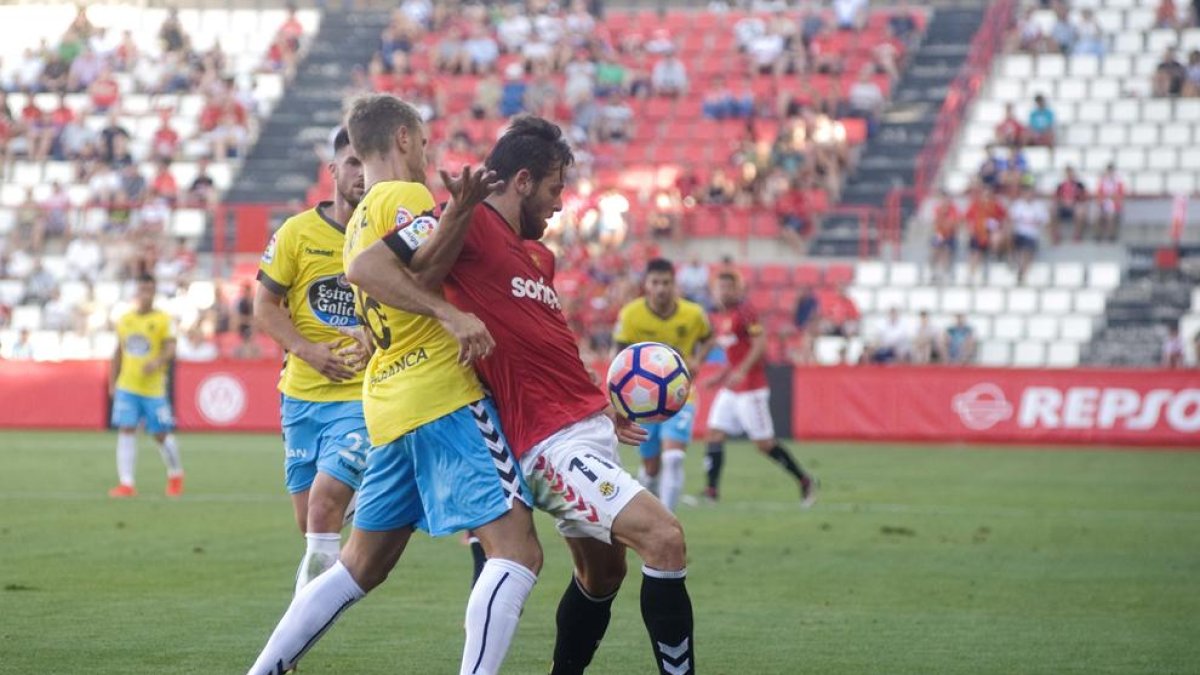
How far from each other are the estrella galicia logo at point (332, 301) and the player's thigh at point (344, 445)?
1.49ft

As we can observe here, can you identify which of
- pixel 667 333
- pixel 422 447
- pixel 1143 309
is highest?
pixel 422 447

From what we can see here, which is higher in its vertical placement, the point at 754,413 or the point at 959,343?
the point at 754,413

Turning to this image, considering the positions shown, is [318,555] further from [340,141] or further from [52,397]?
[52,397]

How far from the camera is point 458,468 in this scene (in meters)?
7.14

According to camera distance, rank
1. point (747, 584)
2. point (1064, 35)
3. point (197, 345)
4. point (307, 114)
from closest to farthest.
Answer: point (747, 584), point (197, 345), point (1064, 35), point (307, 114)

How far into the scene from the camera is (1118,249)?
114 feet

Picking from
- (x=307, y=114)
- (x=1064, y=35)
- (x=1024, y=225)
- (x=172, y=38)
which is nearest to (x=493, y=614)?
(x=1024, y=225)

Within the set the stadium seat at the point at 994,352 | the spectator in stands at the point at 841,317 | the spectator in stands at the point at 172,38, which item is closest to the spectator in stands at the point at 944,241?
the stadium seat at the point at 994,352

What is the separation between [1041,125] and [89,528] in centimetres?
2503

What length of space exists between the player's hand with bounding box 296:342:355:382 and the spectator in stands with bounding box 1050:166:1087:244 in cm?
2750

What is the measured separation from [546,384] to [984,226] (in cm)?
2816

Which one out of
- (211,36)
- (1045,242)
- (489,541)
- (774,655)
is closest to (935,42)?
(1045,242)

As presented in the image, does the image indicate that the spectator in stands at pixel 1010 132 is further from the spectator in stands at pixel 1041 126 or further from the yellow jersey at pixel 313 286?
the yellow jersey at pixel 313 286

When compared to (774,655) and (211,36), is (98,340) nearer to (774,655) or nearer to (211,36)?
(211,36)
